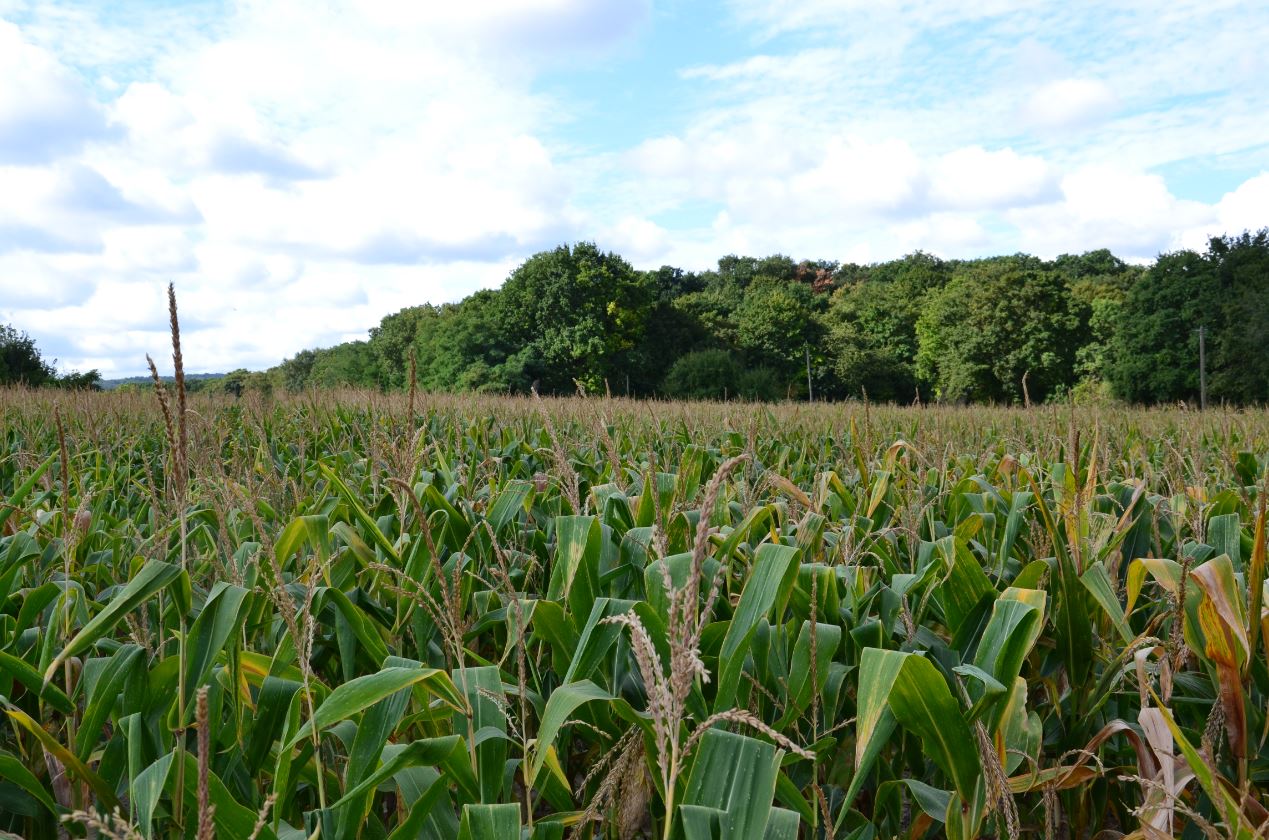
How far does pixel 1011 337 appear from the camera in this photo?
48281mm

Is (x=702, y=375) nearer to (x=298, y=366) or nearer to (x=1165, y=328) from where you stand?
(x=1165, y=328)

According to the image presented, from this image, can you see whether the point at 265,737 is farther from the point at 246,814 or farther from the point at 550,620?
the point at 550,620

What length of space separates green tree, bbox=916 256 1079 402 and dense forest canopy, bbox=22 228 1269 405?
10cm

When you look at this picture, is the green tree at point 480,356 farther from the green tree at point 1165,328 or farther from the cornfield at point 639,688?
the cornfield at point 639,688

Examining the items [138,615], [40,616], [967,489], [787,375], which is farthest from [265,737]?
[787,375]

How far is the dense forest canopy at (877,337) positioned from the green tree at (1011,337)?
0.34ft

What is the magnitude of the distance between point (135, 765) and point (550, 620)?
70 centimetres

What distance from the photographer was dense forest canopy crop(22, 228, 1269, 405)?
38.8 m

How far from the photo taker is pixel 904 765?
1628mm

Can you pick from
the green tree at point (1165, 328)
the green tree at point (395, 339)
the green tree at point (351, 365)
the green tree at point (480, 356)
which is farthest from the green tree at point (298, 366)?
the green tree at point (1165, 328)

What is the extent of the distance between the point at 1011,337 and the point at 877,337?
1430cm

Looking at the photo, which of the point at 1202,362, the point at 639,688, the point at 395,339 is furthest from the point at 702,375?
the point at 639,688

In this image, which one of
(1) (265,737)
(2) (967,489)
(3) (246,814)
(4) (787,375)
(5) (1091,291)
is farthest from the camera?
(5) (1091,291)

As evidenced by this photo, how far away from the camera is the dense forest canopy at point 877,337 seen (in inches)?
1528
